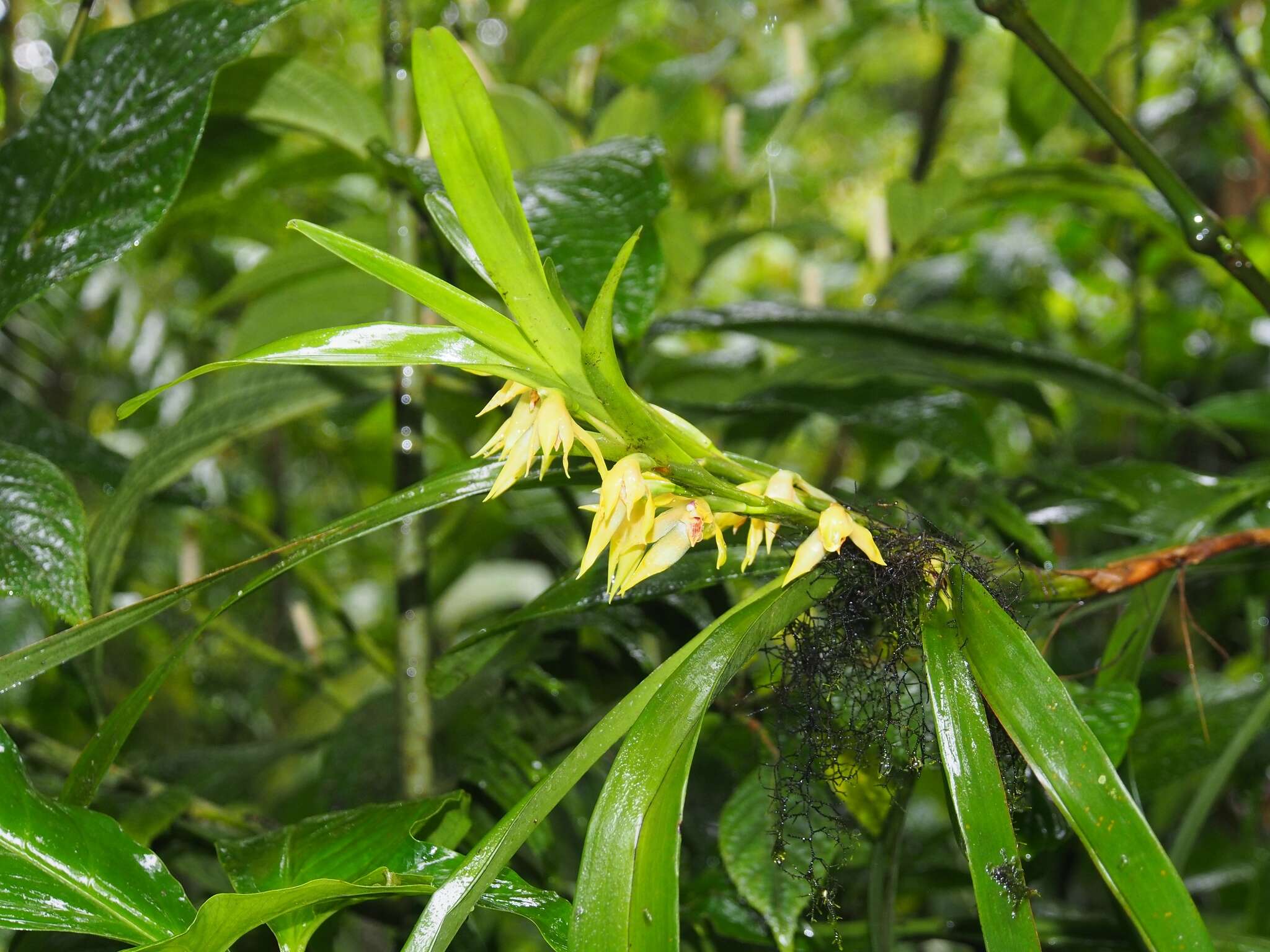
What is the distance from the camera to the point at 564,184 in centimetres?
45

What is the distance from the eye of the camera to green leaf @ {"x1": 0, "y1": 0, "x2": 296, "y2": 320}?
0.41 metres

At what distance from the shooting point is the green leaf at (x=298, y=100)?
0.54 m

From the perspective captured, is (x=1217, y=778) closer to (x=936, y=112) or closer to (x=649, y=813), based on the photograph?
Answer: (x=649, y=813)

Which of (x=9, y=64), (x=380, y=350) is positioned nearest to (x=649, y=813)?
(x=380, y=350)

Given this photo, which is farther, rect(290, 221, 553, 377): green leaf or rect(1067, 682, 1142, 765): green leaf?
rect(1067, 682, 1142, 765): green leaf

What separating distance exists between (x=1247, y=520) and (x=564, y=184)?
44cm

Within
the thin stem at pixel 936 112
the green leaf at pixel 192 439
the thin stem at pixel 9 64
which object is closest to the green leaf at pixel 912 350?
the green leaf at pixel 192 439

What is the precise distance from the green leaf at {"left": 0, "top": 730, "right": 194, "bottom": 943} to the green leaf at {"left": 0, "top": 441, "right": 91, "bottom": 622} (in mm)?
58

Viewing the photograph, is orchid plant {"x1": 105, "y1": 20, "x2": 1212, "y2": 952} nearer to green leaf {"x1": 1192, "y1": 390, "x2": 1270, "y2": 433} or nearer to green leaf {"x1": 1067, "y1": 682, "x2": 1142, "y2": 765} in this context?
green leaf {"x1": 1067, "y1": 682, "x2": 1142, "y2": 765}

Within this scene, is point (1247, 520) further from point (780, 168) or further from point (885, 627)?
point (780, 168)

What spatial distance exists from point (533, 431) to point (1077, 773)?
17 centimetres

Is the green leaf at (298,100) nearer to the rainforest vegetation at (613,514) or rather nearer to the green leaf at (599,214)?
the rainforest vegetation at (613,514)

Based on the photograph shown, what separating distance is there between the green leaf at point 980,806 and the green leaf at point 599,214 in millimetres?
188

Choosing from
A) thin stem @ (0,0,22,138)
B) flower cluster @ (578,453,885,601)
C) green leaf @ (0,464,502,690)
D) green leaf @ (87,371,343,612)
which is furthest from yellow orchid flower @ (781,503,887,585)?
thin stem @ (0,0,22,138)
